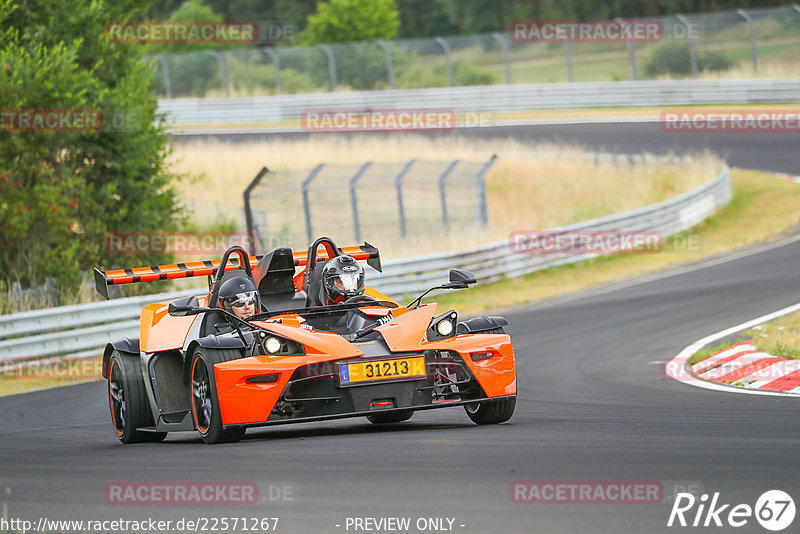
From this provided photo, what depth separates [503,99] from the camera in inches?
1748

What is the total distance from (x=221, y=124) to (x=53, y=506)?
40.7 meters

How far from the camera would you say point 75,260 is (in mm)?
21234

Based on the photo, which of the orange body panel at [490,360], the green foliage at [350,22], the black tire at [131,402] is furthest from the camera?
Result: the green foliage at [350,22]

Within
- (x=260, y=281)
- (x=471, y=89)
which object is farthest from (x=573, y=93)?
(x=260, y=281)

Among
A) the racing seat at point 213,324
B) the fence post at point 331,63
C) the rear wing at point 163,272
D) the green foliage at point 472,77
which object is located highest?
the fence post at point 331,63

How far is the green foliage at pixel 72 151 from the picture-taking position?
2023cm

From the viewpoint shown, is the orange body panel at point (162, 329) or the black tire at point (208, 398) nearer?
the black tire at point (208, 398)

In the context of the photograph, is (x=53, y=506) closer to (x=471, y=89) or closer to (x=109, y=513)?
(x=109, y=513)

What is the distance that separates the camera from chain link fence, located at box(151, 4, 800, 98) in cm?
4156

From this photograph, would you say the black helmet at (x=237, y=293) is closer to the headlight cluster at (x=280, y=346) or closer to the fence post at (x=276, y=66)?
the headlight cluster at (x=280, y=346)

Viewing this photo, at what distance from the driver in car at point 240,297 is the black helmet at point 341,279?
616 millimetres

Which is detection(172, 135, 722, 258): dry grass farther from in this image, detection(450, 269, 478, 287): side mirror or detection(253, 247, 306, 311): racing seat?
detection(450, 269, 478, 287): side mirror

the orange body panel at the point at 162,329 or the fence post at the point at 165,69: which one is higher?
the fence post at the point at 165,69

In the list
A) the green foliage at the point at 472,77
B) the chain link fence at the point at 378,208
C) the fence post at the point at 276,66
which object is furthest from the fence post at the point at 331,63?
the chain link fence at the point at 378,208
